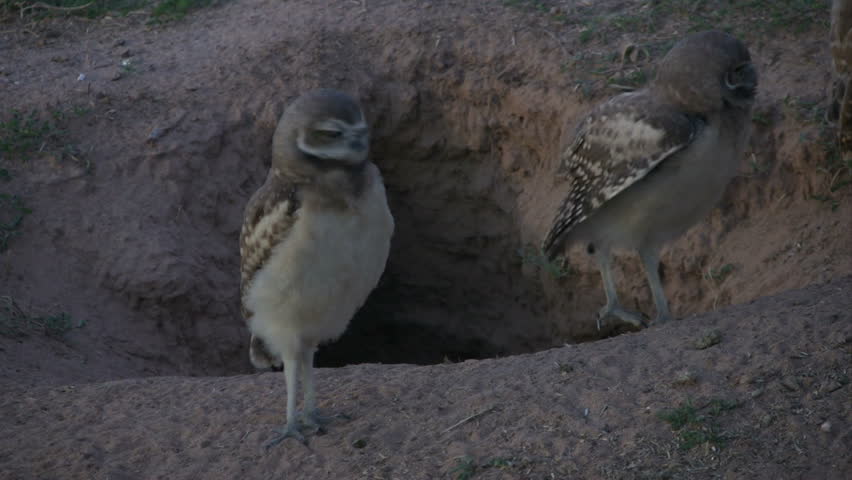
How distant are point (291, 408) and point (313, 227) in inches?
36.2

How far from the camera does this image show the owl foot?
6.53 m

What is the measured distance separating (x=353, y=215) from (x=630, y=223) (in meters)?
2.27

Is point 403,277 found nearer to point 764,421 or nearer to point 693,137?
point 693,137

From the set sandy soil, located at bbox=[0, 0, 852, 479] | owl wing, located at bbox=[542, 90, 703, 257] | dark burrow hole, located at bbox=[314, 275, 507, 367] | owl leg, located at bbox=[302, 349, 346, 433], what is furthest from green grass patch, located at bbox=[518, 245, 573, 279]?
owl leg, located at bbox=[302, 349, 346, 433]

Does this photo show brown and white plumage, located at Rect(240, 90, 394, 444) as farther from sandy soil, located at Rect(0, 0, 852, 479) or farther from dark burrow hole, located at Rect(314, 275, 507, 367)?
dark burrow hole, located at Rect(314, 275, 507, 367)

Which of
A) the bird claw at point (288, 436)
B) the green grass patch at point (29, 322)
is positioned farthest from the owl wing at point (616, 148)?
the green grass patch at point (29, 322)

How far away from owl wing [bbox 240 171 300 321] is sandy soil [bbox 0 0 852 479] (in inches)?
32.8

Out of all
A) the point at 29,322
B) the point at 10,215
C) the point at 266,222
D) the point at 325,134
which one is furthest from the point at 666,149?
the point at 10,215

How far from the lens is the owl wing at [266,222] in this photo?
465 cm

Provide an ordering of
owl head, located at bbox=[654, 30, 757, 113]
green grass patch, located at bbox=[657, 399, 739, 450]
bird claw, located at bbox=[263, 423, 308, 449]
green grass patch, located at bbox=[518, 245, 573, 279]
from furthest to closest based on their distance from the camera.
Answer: green grass patch, located at bbox=[518, 245, 573, 279] < owl head, located at bbox=[654, 30, 757, 113] < bird claw, located at bbox=[263, 423, 308, 449] < green grass patch, located at bbox=[657, 399, 739, 450]

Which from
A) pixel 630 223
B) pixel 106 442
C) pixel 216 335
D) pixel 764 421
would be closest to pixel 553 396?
pixel 764 421

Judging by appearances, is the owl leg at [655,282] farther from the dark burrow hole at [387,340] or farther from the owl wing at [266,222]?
the dark burrow hole at [387,340]

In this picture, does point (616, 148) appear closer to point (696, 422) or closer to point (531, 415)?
point (531, 415)

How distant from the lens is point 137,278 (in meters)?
7.42
